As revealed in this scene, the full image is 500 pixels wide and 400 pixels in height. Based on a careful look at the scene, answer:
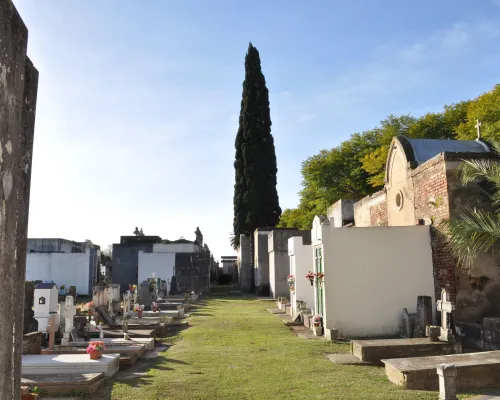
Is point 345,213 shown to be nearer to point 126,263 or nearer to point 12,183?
point 12,183

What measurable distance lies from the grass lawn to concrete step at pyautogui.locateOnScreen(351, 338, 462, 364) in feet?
1.35

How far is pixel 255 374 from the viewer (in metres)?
7.44

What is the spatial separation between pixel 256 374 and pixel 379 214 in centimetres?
859

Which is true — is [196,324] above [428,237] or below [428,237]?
below

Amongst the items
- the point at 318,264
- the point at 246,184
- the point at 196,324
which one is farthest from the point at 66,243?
the point at 318,264

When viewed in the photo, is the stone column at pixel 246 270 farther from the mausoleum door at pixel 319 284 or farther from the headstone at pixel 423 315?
the headstone at pixel 423 315

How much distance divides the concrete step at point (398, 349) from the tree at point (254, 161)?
27993mm

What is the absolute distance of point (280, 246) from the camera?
2453cm

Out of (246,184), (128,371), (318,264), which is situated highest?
(246,184)

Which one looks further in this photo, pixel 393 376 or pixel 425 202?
pixel 425 202

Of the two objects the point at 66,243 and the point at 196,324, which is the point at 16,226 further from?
the point at 66,243

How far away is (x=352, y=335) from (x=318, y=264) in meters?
1.89

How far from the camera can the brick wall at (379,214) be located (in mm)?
14219

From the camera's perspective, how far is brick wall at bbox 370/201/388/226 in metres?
14.2
